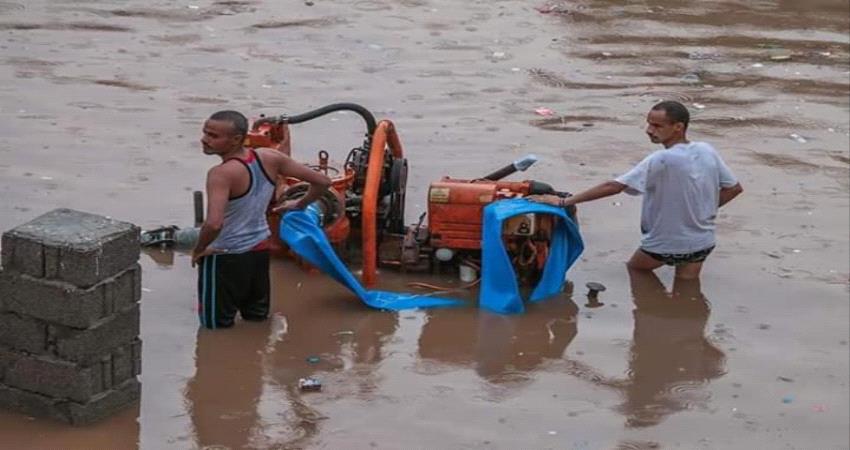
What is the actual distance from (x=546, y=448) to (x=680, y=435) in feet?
2.24

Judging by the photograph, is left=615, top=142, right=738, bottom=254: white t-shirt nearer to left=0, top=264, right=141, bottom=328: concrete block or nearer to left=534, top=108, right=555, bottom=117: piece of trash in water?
left=0, top=264, right=141, bottom=328: concrete block

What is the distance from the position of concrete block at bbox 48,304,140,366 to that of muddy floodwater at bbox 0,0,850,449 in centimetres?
36

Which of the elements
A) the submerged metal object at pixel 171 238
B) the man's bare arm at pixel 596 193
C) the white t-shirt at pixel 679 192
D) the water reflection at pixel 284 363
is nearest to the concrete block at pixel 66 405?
the water reflection at pixel 284 363

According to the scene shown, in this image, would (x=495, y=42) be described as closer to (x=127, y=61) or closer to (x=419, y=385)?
(x=127, y=61)

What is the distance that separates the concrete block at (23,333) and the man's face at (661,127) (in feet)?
12.1

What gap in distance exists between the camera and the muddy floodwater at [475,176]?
6621 millimetres

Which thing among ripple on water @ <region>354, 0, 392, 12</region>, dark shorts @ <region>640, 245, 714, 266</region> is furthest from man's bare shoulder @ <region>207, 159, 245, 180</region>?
ripple on water @ <region>354, 0, 392, 12</region>

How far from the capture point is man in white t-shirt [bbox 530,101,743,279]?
8016 mm

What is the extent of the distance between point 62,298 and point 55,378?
41 cm

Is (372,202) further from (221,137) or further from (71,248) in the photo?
(71,248)

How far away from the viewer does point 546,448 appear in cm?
630

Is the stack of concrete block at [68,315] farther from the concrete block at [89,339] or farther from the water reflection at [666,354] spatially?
the water reflection at [666,354]

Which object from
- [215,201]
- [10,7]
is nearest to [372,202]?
[215,201]

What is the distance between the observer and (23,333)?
612 cm
